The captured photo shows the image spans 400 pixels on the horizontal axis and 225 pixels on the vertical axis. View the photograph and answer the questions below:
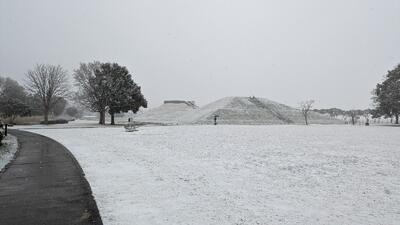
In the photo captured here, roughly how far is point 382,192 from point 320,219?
3.38 m

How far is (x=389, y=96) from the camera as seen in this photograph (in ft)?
220

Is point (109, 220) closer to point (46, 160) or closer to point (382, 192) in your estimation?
point (382, 192)

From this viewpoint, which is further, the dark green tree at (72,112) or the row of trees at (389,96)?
the dark green tree at (72,112)

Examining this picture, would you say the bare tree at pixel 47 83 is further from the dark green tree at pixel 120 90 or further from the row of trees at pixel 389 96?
the row of trees at pixel 389 96

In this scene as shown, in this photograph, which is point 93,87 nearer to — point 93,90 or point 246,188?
point 93,90

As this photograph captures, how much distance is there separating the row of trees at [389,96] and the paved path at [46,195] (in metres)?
68.1

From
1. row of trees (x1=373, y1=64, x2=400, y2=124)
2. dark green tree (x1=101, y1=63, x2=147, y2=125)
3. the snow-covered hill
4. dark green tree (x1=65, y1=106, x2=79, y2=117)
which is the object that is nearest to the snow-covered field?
dark green tree (x1=101, y1=63, x2=147, y2=125)

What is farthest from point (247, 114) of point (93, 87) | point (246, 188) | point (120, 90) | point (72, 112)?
point (72, 112)

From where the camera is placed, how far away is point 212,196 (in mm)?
8633

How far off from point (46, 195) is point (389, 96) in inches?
2816

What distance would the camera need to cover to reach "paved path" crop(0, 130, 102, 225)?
673cm

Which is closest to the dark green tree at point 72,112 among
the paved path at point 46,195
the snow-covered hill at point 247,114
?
the snow-covered hill at point 247,114

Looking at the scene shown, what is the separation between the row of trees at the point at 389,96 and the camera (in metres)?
66.7

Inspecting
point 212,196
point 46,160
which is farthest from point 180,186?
point 46,160
